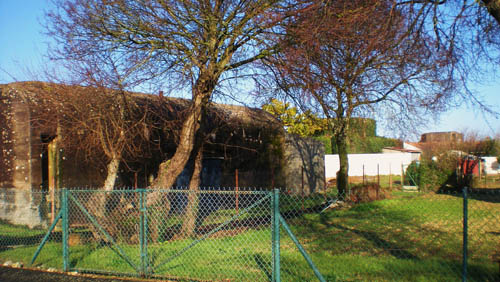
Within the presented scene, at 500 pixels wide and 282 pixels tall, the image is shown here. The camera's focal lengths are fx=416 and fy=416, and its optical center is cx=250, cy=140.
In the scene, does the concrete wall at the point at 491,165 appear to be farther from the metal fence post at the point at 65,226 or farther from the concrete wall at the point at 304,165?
the metal fence post at the point at 65,226

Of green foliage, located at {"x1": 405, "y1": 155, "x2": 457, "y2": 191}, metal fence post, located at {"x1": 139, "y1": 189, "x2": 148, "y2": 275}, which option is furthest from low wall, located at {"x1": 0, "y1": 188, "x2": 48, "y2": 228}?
green foliage, located at {"x1": 405, "y1": 155, "x2": 457, "y2": 191}

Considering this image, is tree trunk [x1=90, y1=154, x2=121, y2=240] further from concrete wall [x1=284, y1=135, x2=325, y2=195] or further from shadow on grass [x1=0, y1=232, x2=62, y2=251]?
concrete wall [x1=284, y1=135, x2=325, y2=195]

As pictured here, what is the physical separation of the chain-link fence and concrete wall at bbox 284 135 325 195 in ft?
29.6

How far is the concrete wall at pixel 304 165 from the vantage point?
1997 cm

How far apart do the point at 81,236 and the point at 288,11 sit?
5.90 meters

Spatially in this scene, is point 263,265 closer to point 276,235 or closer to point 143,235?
point 276,235

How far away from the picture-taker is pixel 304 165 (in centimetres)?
2127

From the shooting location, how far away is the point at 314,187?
2194 cm

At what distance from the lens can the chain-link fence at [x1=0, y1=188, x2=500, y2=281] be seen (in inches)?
219

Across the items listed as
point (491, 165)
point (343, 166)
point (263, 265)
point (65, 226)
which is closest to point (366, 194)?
point (343, 166)

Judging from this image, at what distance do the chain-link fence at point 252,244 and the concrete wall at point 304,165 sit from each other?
9.03 m

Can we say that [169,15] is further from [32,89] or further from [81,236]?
[32,89]

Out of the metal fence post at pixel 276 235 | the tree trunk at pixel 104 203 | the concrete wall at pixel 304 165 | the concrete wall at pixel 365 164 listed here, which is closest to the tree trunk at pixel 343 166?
the concrete wall at pixel 304 165

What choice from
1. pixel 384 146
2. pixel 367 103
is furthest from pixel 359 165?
pixel 367 103
